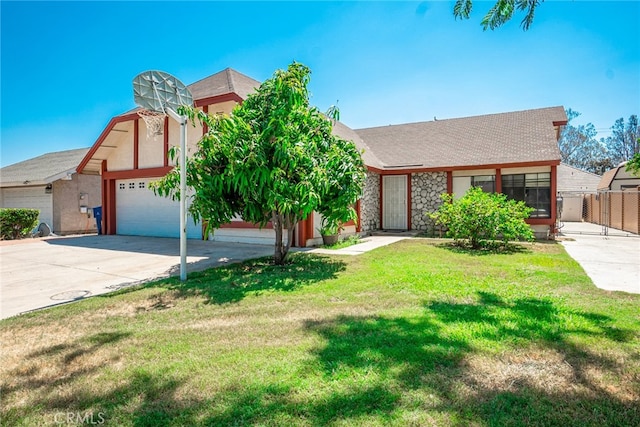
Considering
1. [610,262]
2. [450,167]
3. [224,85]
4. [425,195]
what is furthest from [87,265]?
[450,167]

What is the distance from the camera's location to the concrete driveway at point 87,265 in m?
5.48

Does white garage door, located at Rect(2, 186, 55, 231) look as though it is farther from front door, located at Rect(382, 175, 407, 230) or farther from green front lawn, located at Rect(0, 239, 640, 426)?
front door, located at Rect(382, 175, 407, 230)

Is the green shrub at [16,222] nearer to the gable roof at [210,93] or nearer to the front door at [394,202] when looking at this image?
the gable roof at [210,93]

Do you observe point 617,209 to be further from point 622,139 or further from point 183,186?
point 622,139

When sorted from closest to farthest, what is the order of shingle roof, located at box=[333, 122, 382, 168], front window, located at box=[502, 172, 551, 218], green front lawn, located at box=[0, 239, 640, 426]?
green front lawn, located at box=[0, 239, 640, 426] < front window, located at box=[502, 172, 551, 218] < shingle roof, located at box=[333, 122, 382, 168]

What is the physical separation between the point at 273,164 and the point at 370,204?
8.72 meters

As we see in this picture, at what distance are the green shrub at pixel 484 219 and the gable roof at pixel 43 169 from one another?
17.2 m

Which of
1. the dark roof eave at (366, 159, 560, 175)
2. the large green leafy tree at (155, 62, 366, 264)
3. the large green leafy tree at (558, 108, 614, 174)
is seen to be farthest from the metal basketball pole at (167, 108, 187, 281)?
the large green leafy tree at (558, 108, 614, 174)

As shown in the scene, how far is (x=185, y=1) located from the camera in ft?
30.0

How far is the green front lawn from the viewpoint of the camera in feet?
7.47

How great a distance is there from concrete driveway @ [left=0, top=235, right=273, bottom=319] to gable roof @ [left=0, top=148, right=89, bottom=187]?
4912 millimetres

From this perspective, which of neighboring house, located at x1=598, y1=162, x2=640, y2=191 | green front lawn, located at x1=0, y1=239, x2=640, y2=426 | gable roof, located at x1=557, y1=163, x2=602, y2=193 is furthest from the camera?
gable roof, located at x1=557, y1=163, x2=602, y2=193

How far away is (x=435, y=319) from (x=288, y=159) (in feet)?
12.9

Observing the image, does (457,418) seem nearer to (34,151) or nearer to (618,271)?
(618,271)
